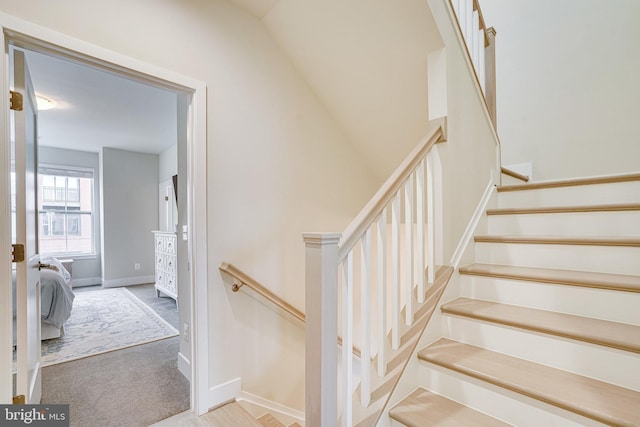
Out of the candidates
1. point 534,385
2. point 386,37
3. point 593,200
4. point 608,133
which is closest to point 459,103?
point 386,37

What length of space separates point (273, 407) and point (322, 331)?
1.52 meters

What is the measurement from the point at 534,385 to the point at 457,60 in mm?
1785

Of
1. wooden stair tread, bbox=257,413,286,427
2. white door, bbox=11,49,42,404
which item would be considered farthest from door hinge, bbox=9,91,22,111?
wooden stair tread, bbox=257,413,286,427

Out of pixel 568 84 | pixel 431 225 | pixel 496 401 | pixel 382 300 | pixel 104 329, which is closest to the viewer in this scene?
→ pixel 496 401

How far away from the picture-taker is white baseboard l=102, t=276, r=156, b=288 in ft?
17.8

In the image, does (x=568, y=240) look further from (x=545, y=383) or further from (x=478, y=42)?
(x=478, y=42)

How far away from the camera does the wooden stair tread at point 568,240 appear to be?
144cm

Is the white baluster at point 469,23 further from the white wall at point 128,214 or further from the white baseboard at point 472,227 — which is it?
the white wall at point 128,214

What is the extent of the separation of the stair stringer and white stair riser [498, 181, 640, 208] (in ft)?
0.39

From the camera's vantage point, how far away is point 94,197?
582 cm

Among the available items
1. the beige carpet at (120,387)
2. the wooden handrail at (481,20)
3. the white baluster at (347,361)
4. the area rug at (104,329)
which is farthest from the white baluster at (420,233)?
the area rug at (104,329)

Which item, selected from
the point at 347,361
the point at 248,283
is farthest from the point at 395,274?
the point at 248,283

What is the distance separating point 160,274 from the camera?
4.54m

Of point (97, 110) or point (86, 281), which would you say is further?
point (86, 281)
